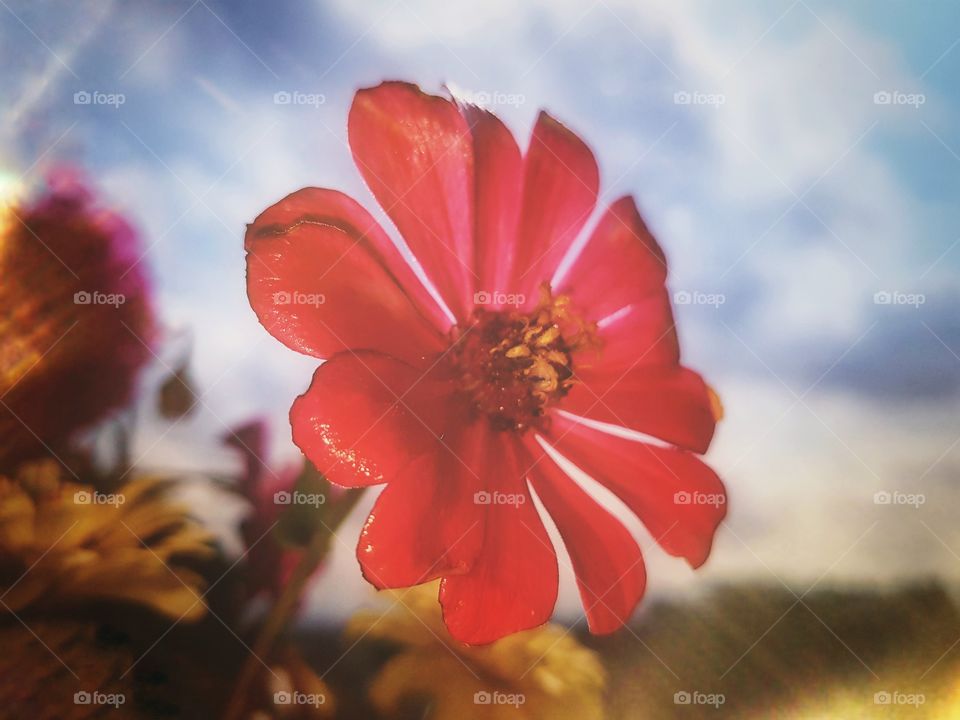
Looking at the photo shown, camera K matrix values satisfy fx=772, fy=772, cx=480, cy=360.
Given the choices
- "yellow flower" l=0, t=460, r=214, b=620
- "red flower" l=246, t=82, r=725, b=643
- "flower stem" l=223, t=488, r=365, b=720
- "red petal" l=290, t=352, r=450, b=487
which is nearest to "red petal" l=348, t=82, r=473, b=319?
"red flower" l=246, t=82, r=725, b=643

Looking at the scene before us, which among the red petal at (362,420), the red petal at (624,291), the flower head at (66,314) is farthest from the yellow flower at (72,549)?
the red petal at (624,291)

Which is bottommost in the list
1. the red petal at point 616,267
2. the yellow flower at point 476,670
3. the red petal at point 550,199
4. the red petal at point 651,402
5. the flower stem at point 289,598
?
the yellow flower at point 476,670

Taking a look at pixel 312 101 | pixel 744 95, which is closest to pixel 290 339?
pixel 312 101

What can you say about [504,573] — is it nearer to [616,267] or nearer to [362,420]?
[362,420]

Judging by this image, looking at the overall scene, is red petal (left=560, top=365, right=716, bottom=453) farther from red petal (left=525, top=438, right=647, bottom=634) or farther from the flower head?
the flower head

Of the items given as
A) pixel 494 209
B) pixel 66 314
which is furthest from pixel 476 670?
pixel 66 314

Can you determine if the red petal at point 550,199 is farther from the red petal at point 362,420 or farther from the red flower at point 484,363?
the red petal at point 362,420

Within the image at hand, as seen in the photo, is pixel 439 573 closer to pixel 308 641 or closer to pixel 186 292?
pixel 308 641
